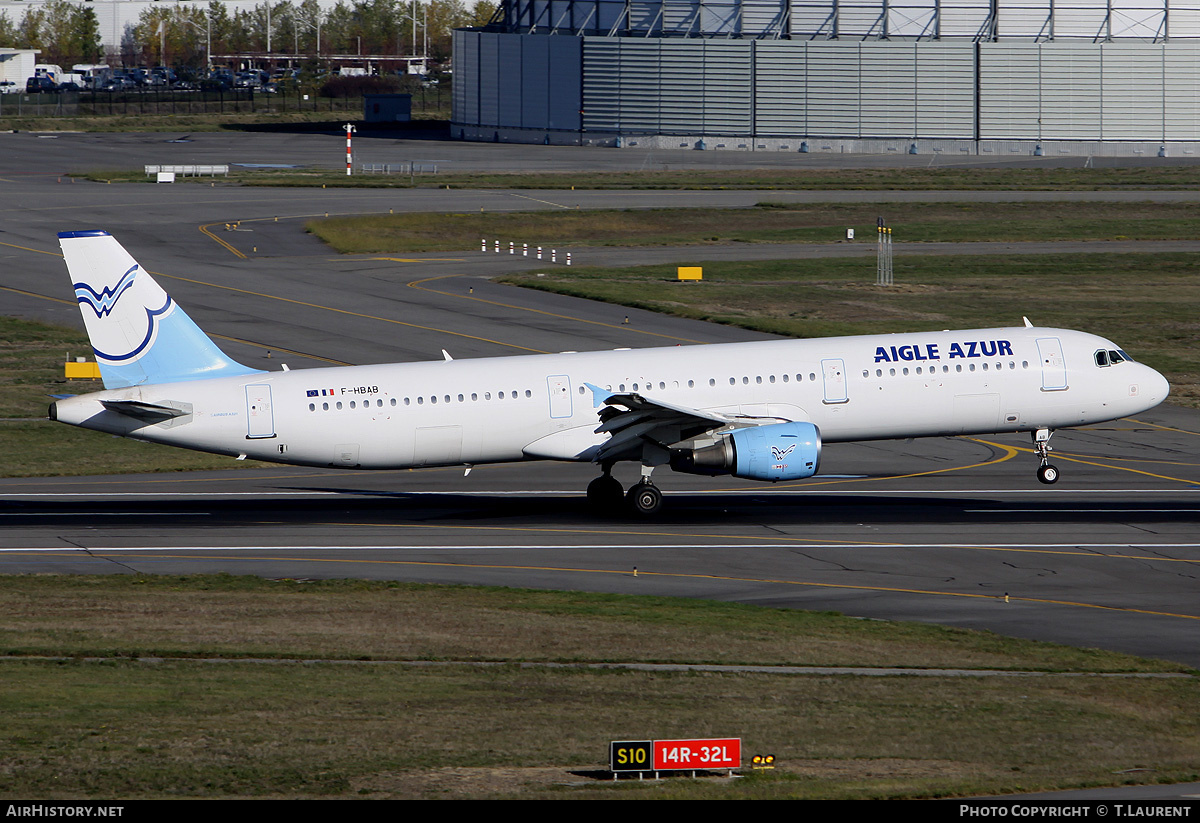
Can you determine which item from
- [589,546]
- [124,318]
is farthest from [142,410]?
[589,546]

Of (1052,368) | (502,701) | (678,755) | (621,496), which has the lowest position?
(502,701)

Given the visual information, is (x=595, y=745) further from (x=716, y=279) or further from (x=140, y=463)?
(x=716, y=279)

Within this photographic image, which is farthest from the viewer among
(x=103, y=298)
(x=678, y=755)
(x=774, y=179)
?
(x=774, y=179)

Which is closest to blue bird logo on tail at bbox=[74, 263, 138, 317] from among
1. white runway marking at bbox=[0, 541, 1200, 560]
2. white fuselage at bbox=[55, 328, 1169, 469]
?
white fuselage at bbox=[55, 328, 1169, 469]

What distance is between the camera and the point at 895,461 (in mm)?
50750

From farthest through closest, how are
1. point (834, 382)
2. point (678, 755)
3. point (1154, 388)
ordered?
point (1154, 388)
point (834, 382)
point (678, 755)

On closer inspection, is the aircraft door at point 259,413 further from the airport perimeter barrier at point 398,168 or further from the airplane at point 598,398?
the airport perimeter barrier at point 398,168

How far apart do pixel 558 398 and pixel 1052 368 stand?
14.6 metres

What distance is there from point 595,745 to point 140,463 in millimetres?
32849

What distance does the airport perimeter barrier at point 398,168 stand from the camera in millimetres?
138625

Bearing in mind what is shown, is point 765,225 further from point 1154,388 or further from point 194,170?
point 1154,388

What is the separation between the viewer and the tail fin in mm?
38031

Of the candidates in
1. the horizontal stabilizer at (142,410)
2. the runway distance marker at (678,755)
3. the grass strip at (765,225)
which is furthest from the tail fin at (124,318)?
the grass strip at (765,225)

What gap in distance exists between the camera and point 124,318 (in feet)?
125
